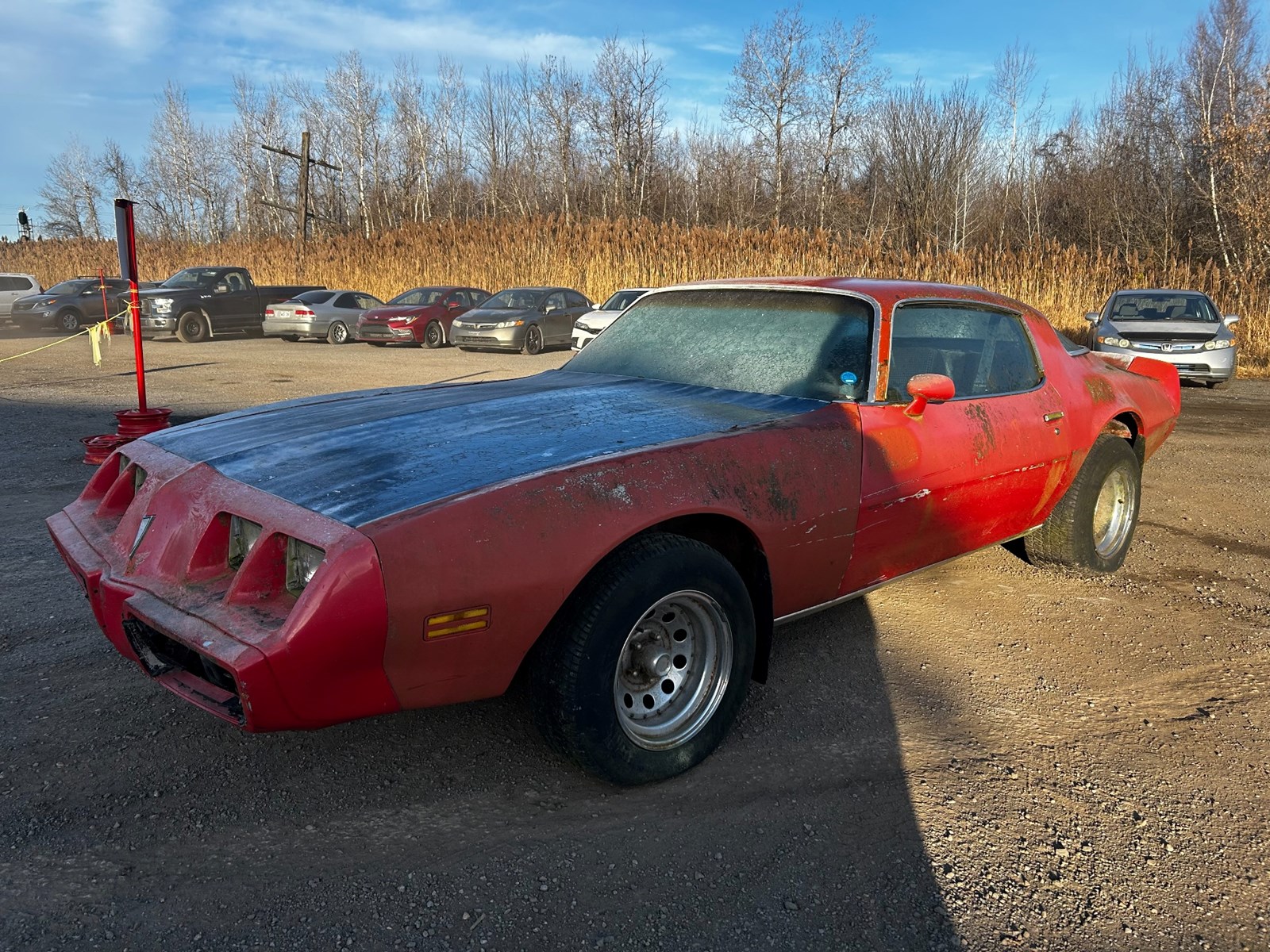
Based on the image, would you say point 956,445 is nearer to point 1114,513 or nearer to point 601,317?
point 1114,513

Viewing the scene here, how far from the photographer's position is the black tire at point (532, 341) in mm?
18469

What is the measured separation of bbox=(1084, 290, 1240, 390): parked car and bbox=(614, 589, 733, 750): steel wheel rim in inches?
497

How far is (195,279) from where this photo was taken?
21641 mm

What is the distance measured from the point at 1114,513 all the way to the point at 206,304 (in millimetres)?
21311

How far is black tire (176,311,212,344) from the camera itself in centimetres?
2084

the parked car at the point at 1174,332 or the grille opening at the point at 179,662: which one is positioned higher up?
the parked car at the point at 1174,332

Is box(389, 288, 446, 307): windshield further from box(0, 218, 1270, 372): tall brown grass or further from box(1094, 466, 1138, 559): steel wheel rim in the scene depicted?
box(1094, 466, 1138, 559): steel wheel rim

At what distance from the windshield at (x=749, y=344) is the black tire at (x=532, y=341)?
574 inches

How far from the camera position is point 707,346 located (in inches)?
146

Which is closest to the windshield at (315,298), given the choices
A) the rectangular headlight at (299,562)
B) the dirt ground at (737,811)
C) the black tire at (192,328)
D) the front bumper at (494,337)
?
the black tire at (192,328)

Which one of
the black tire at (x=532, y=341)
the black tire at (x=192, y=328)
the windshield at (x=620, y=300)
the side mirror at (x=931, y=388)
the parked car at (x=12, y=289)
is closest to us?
the side mirror at (x=931, y=388)

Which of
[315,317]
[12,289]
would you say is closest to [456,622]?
[315,317]

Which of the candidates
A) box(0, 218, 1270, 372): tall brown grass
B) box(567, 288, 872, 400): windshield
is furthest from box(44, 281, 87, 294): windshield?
box(567, 288, 872, 400): windshield

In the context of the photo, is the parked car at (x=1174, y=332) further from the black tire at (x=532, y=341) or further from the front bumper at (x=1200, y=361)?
the black tire at (x=532, y=341)
